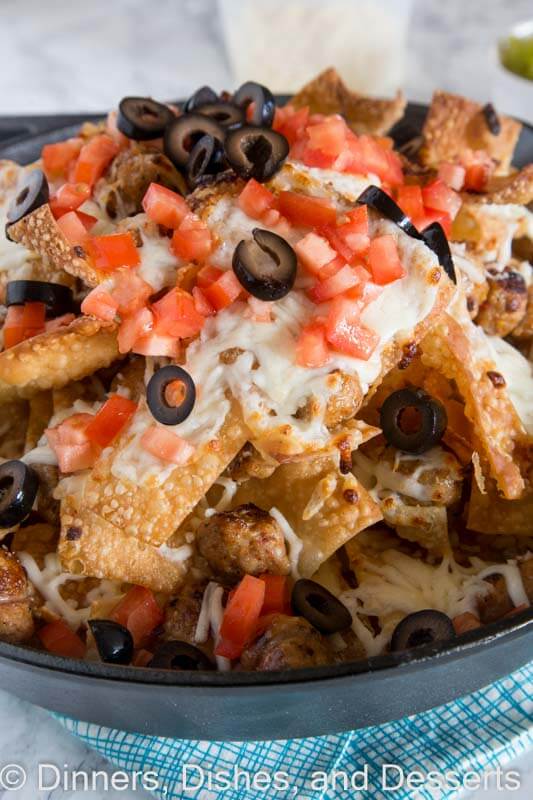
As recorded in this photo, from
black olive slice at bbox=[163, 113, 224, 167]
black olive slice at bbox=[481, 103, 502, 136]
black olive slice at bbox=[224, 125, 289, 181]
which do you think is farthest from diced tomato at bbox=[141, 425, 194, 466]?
black olive slice at bbox=[481, 103, 502, 136]

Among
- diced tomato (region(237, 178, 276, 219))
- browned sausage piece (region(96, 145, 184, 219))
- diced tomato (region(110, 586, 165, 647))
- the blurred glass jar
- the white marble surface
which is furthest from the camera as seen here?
the white marble surface

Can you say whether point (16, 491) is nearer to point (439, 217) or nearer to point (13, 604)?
point (13, 604)

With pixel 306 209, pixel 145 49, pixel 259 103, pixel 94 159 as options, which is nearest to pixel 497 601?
pixel 306 209

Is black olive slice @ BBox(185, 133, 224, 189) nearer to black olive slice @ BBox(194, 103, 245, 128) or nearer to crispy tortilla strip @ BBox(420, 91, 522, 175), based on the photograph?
black olive slice @ BBox(194, 103, 245, 128)

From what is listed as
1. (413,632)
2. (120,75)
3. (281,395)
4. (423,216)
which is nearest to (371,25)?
(120,75)

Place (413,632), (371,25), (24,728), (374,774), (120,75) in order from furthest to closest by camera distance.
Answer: (120,75) → (371,25) → (24,728) → (374,774) → (413,632)

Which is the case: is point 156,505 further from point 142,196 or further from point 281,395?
point 142,196
